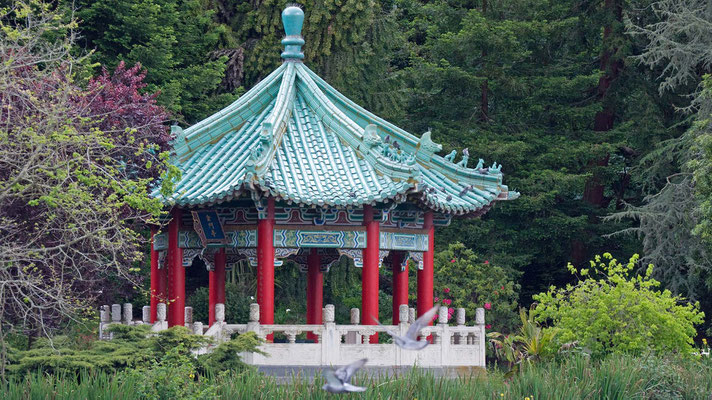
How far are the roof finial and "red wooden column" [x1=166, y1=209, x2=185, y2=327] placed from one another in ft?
11.3

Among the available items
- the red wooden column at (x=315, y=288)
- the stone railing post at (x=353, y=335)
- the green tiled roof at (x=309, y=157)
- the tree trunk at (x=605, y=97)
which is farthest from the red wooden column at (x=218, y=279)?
the tree trunk at (x=605, y=97)

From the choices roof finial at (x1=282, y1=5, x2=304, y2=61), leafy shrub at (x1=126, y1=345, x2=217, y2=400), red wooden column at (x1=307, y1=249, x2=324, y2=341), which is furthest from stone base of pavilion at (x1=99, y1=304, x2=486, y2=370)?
roof finial at (x1=282, y1=5, x2=304, y2=61)

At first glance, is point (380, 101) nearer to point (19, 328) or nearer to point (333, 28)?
point (333, 28)

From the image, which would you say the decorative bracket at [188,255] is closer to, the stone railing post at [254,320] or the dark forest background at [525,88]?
the stone railing post at [254,320]

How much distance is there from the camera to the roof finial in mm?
20161

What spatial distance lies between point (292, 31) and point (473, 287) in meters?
8.46

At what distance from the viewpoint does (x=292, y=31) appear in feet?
66.6

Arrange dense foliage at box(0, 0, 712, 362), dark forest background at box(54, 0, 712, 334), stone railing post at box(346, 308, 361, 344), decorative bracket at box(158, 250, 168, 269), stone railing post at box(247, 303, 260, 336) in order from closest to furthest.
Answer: stone railing post at box(247, 303, 260, 336) < stone railing post at box(346, 308, 361, 344) < decorative bracket at box(158, 250, 168, 269) < dense foliage at box(0, 0, 712, 362) < dark forest background at box(54, 0, 712, 334)

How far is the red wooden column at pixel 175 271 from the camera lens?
18.8m

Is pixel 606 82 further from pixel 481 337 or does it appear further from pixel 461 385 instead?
pixel 461 385

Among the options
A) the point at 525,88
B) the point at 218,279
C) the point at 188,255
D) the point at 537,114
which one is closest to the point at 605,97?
the point at 537,114

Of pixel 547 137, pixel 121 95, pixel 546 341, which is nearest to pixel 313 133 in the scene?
pixel 121 95

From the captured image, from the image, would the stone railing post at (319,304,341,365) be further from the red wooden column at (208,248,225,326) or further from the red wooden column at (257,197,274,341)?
the red wooden column at (208,248,225,326)

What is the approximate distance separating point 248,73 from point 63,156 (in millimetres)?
15054
